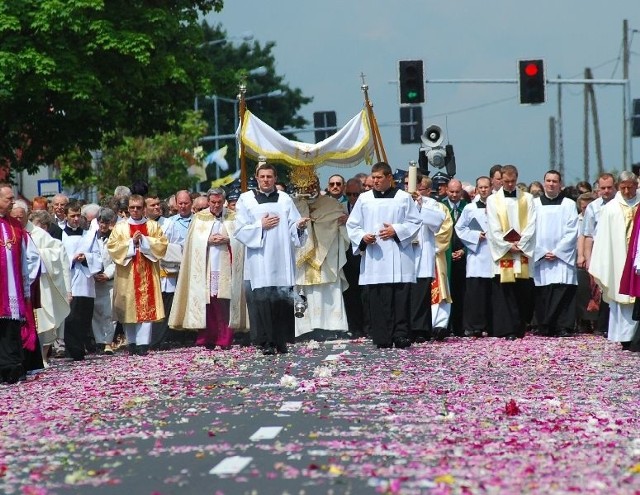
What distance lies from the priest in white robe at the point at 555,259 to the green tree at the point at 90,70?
18234mm

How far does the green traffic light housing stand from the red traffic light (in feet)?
7.92

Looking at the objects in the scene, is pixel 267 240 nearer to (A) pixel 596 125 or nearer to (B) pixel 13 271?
(B) pixel 13 271

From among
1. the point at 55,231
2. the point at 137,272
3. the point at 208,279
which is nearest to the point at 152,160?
the point at 208,279

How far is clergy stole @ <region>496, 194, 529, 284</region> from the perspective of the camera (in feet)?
71.6

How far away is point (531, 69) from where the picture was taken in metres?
33.6

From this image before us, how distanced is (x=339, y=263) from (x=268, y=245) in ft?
9.41

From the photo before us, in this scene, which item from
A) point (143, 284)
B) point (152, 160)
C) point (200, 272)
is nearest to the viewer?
point (143, 284)

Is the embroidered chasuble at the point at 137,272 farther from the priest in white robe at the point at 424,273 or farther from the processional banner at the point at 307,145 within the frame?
the priest in white robe at the point at 424,273

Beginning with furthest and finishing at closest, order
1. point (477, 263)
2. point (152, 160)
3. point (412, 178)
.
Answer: point (152, 160)
point (477, 263)
point (412, 178)

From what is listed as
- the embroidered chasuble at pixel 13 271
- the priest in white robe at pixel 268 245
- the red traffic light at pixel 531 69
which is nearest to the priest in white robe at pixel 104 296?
the priest in white robe at pixel 268 245

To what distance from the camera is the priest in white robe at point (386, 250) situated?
61.5 feet

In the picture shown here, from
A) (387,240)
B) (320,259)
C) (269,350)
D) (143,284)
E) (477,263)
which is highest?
(387,240)

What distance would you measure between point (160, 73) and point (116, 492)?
1287 inches

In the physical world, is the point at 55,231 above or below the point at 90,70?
below
